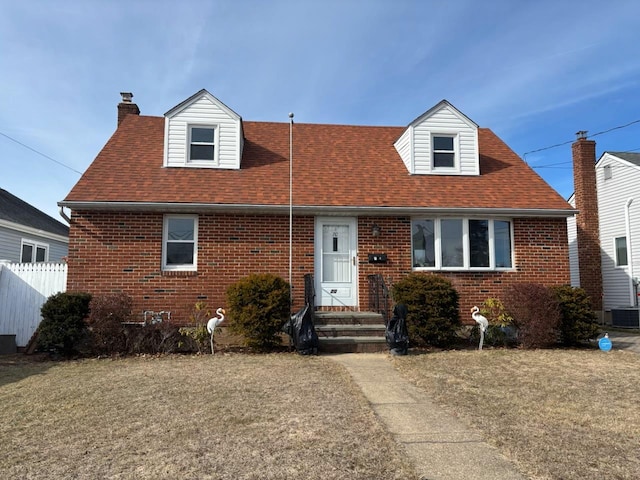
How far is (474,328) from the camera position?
10.1 m

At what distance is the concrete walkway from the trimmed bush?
164 inches

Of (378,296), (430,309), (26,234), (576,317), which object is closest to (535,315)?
(576,317)

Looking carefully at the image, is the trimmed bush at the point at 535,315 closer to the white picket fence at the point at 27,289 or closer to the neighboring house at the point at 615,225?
the neighboring house at the point at 615,225

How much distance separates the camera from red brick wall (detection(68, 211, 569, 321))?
1025cm

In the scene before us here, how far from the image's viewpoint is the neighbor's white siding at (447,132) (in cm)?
1238

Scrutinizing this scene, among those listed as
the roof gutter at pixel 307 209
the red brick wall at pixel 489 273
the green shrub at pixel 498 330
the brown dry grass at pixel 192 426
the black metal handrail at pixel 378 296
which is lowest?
the brown dry grass at pixel 192 426

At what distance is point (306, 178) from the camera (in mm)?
11742

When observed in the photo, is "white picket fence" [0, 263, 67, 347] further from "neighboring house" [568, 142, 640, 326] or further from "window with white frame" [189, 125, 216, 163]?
"neighboring house" [568, 142, 640, 326]

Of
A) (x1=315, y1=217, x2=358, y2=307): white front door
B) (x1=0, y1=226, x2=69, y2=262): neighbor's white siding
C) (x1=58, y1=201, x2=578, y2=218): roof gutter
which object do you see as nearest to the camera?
(x1=58, y1=201, x2=578, y2=218): roof gutter

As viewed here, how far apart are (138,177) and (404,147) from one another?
7.15 meters

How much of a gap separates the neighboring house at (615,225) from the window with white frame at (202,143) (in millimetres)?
13465

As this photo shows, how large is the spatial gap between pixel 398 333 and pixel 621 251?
38.6ft

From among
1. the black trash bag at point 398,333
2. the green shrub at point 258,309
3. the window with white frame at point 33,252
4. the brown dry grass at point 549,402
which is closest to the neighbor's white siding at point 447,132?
the black trash bag at point 398,333

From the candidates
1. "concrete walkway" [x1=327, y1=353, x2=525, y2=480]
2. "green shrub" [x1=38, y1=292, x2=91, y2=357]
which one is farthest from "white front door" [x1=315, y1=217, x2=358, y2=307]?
"green shrub" [x1=38, y1=292, x2=91, y2=357]
